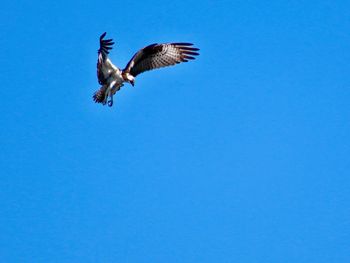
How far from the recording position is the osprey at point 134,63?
62.6ft

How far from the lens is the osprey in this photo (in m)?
19.1

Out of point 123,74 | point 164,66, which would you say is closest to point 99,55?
point 123,74

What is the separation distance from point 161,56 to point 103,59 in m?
2.25

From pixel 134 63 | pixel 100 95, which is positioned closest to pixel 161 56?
pixel 134 63

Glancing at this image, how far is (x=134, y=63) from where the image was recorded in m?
20.0

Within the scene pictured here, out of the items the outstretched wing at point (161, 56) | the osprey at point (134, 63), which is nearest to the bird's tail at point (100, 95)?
the osprey at point (134, 63)

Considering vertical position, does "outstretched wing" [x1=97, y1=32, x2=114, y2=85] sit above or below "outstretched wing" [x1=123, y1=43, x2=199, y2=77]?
below

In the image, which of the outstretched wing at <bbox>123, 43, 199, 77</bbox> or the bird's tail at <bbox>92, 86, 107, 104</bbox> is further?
the outstretched wing at <bbox>123, 43, 199, 77</bbox>

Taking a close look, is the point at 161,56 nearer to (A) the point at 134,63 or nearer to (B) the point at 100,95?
(A) the point at 134,63

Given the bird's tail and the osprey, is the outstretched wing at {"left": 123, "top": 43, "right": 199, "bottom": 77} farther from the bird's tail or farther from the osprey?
the bird's tail

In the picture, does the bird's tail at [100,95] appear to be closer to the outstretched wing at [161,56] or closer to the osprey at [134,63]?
the osprey at [134,63]

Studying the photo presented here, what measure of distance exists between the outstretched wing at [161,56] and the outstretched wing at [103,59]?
1.05 meters

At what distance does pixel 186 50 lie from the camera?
20188 mm

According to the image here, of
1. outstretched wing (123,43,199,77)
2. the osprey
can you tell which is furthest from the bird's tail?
outstretched wing (123,43,199,77)
